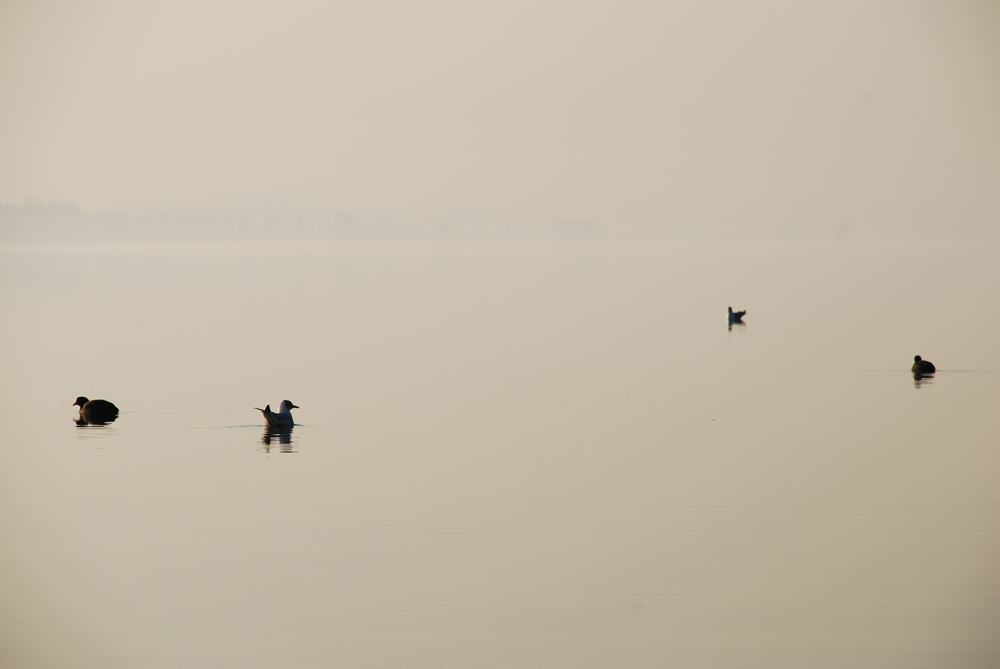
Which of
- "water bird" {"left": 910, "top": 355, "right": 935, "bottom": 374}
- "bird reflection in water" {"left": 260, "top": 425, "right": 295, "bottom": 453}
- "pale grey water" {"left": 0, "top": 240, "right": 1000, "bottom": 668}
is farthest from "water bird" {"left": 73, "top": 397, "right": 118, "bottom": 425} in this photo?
"water bird" {"left": 910, "top": 355, "right": 935, "bottom": 374}

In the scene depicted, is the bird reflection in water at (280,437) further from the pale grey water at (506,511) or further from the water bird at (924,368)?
the water bird at (924,368)

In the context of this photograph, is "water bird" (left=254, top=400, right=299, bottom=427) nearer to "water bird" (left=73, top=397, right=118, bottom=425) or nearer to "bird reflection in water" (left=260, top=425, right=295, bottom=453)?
"bird reflection in water" (left=260, top=425, right=295, bottom=453)

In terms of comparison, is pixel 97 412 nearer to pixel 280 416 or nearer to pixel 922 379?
pixel 280 416

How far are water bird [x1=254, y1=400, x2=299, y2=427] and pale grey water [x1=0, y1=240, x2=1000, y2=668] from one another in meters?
0.43

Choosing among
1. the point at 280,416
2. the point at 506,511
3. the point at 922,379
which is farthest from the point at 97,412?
the point at 922,379

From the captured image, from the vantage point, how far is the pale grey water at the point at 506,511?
44.4ft

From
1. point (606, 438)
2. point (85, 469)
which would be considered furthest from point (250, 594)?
point (606, 438)

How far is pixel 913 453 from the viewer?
72.4 feet

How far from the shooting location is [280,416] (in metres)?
25.1

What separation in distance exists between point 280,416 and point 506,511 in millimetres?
8419

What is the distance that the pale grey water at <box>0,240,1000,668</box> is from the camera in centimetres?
1354

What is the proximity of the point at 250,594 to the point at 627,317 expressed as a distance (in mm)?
42235

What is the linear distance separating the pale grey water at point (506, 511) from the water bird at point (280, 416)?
430mm

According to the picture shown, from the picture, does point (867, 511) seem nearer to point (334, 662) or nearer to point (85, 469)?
point (334, 662)
